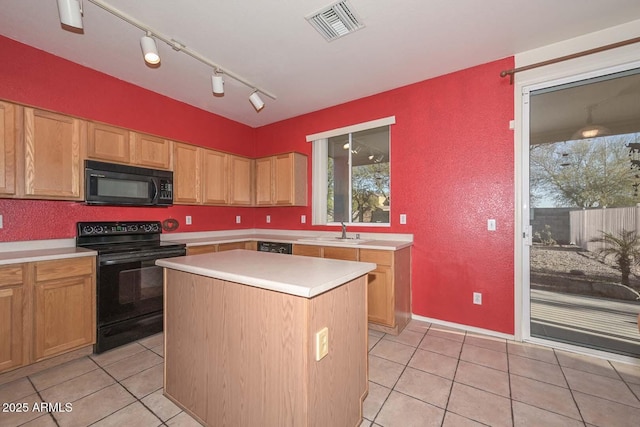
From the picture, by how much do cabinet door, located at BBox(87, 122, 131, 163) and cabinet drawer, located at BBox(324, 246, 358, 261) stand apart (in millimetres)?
2360

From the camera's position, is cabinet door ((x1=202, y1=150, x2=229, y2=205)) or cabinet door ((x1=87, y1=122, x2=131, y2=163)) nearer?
cabinet door ((x1=87, y1=122, x2=131, y2=163))

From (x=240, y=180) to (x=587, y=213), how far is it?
Result: 156 inches

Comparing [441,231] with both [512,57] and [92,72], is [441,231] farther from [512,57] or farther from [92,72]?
[92,72]

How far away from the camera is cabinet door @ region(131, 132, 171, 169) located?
2.88m

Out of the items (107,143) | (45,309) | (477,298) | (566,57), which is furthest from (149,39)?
(477,298)

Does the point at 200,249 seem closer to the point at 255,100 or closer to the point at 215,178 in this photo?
the point at 215,178

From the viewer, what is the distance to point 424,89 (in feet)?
10.1

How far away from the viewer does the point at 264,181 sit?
13.7 feet

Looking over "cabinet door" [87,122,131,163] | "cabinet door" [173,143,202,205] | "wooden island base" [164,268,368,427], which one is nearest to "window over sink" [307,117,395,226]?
"cabinet door" [173,143,202,205]

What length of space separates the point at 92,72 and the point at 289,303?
3370mm

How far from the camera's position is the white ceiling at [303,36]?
1.99 meters

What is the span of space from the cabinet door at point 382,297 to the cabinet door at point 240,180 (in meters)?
2.30

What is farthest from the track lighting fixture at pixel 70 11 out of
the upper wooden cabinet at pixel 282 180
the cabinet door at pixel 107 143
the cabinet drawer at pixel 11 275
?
the upper wooden cabinet at pixel 282 180

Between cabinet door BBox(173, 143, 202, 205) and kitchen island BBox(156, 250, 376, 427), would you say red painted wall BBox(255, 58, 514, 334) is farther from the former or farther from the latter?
cabinet door BBox(173, 143, 202, 205)
